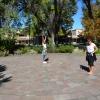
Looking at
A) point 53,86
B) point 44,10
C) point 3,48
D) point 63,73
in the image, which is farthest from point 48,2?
point 53,86

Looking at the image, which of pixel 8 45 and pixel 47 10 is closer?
pixel 8 45

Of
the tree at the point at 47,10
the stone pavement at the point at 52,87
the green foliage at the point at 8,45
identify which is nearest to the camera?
the stone pavement at the point at 52,87

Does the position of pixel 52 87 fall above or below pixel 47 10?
below

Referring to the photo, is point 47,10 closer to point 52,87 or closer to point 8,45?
point 8,45

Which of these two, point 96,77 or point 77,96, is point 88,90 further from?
point 96,77

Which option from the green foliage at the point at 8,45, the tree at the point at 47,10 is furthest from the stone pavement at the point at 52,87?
the tree at the point at 47,10

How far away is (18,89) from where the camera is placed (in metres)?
11.9

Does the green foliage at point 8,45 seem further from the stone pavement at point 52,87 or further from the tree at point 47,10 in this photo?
the stone pavement at point 52,87

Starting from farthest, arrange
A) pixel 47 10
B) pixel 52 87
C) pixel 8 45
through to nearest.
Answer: pixel 47 10
pixel 8 45
pixel 52 87

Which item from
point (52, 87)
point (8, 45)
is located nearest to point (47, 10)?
point (8, 45)

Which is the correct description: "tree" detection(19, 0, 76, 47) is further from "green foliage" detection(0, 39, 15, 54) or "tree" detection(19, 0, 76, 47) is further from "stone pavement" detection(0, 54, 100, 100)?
"stone pavement" detection(0, 54, 100, 100)

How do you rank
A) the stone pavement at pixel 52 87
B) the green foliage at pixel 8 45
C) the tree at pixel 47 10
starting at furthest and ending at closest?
the tree at pixel 47 10, the green foliage at pixel 8 45, the stone pavement at pixel 52 87

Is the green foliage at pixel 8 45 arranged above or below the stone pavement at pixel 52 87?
above

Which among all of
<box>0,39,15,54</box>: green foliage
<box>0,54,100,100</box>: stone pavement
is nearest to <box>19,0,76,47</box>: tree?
<box>0,39,15,54</box>: green foliage
